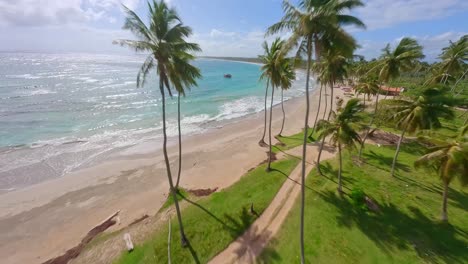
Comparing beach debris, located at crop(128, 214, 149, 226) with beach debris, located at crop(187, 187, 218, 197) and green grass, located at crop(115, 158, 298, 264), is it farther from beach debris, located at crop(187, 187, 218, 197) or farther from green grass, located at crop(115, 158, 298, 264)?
beach debris, located at crop(187, 187, 218, 197)

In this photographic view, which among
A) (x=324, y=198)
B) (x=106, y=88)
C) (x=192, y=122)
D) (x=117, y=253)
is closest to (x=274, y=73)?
(x=324, y=198)

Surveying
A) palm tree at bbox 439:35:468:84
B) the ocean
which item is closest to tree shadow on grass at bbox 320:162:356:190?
the ocean

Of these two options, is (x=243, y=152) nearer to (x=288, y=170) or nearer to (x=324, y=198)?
(x=288, y=170)

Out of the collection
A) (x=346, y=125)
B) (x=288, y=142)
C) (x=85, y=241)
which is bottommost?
(x=85, y=241)

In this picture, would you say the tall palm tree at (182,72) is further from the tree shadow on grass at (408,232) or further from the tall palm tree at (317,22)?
the tree shadow on grass at (408,232)

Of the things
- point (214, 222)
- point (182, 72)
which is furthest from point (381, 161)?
point (182, 72)

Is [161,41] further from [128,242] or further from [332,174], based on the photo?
[332,174]

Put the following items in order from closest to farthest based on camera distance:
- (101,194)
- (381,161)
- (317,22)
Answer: (317,22) → (101,194) → (381,161)
